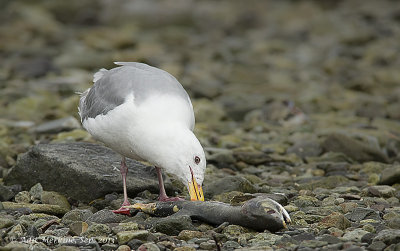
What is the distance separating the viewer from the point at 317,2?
2519 centimetres

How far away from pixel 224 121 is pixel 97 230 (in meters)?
6.55

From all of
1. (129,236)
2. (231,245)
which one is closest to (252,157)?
(231,245)

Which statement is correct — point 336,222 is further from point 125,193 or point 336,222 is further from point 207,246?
point 125,193

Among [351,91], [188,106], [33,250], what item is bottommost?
[351,91]

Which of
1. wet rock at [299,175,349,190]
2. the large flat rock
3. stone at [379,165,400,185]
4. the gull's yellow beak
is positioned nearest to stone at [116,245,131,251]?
the gull's yellow beak

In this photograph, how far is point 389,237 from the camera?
527cm

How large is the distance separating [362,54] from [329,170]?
9.89 metres

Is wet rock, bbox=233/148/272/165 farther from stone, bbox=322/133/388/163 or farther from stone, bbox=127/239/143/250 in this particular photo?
stone, bbox=127/239/143/250

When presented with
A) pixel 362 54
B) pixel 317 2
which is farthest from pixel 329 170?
pixel 317 2

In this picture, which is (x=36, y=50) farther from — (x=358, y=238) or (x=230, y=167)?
(x=358, y=238)

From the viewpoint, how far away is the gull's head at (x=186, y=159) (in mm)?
6027

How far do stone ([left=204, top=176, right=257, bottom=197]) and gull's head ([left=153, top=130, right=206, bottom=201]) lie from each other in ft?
3.01

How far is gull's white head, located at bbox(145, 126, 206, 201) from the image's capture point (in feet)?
19.8

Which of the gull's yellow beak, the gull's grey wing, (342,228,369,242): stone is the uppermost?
the gull's grey wing
